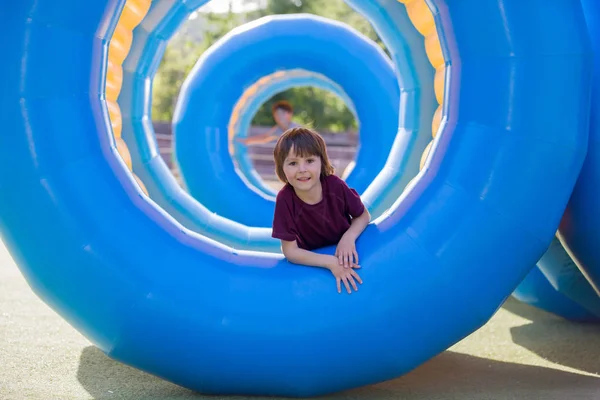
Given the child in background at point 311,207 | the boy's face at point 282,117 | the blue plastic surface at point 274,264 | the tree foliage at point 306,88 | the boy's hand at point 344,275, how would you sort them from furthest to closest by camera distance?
the tree foliage at point 306,88 < the boy's face at point 282,117 < the child in background at point 311,207 < the boy's hand at point 344,275 < the blue plastic surface at point 274,264

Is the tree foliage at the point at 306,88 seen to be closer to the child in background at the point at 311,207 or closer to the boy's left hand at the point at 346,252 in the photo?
the child in background at the point at 311,207

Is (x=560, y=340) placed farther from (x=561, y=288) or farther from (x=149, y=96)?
(x=149, y=96)

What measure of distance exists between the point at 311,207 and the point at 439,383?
0.85 meters

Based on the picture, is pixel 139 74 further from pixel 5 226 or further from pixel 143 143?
pixel 5 226

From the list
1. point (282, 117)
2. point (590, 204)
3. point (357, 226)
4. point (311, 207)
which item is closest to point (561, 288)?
point (590, 204)

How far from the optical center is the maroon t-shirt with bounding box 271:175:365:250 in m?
2.68

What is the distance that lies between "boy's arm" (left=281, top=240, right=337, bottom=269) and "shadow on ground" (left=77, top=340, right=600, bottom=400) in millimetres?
473

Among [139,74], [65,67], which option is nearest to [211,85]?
[139,74]

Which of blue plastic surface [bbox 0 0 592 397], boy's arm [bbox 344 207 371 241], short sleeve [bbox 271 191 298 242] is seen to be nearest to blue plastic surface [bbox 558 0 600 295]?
blue plastic surface [bbox 0 0 592 397]

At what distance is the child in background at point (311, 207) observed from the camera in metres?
2.60

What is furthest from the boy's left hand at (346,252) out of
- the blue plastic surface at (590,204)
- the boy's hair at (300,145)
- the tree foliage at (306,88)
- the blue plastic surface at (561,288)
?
the tree foliage at (306,88)

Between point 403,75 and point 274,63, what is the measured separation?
1585 millimetres

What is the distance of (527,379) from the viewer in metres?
2.95

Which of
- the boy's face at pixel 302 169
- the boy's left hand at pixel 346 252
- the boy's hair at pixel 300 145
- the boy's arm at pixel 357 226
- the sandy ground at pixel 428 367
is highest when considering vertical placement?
the boy's hair at pixel 300 145
